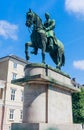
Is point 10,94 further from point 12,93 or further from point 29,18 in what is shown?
point 29,18

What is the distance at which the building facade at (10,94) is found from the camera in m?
38.1

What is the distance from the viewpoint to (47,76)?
8906mm

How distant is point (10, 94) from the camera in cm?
4012

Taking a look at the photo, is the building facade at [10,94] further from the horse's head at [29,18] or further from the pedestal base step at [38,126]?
the horse's head at [29,18]

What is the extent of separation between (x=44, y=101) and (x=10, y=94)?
105ft

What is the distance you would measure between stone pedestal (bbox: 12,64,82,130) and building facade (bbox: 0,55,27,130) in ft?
96.6

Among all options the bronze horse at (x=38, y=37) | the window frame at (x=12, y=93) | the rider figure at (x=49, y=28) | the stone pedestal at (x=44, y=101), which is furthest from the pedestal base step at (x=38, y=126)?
the window frame at (x=12, y=93)

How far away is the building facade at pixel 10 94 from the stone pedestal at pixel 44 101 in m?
29.5

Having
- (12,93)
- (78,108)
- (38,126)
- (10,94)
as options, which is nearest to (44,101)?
(38,126)

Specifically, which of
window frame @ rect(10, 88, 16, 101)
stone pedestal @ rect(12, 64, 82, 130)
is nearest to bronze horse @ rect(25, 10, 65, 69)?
stone pedestal @ rect(12, 64, 82, 130)

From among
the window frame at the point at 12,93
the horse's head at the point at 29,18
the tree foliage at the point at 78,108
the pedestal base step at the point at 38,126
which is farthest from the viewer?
the window frame at the point at 12,93

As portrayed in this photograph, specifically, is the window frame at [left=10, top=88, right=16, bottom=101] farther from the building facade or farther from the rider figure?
the rider figure

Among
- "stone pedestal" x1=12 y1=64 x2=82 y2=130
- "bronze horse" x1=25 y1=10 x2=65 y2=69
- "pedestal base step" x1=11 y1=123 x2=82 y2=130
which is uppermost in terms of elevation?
"bronze horse" x1=25 y1=10 x2=65 y2=69

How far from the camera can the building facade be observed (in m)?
38.1
